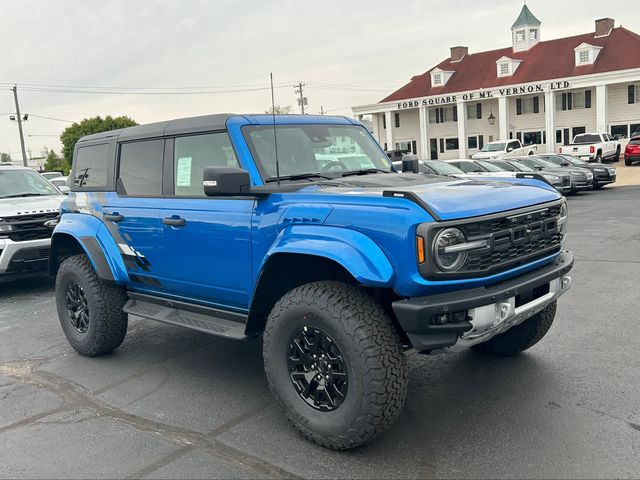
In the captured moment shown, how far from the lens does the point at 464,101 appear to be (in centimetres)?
4662

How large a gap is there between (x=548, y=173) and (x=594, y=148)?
13460 millimetres

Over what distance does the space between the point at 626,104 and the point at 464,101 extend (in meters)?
11.1

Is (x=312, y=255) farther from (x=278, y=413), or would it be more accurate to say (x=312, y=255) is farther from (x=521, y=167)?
(x=521, y=167)

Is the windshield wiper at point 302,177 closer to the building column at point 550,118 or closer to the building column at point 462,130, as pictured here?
the building column at point 550,118

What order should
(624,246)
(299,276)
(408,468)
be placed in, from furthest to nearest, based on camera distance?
1. (624,246)
2. (299,276)
3. (408,468)

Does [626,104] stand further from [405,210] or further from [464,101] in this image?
[405,210]

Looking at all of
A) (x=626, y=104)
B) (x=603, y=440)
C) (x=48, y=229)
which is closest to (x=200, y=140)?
(x=603, y=440)

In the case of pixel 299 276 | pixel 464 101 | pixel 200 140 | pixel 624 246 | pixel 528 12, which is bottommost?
pixel 624 246

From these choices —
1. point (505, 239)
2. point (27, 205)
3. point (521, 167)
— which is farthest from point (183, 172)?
point (521, 167)

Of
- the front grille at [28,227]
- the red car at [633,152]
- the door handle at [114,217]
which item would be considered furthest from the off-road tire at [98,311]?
the red car at [633,152]

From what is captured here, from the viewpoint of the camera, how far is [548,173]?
20.5 meters

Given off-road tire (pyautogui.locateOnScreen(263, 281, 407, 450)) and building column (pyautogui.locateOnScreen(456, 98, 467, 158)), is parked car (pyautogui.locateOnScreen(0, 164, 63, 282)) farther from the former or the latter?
building column (pyautogui.locateOnScreen(456, 98, 467, 158))

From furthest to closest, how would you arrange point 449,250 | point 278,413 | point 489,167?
point 489,167 < point 278,413 < point 449,250

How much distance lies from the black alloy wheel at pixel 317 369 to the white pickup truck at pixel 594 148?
1249 inches
